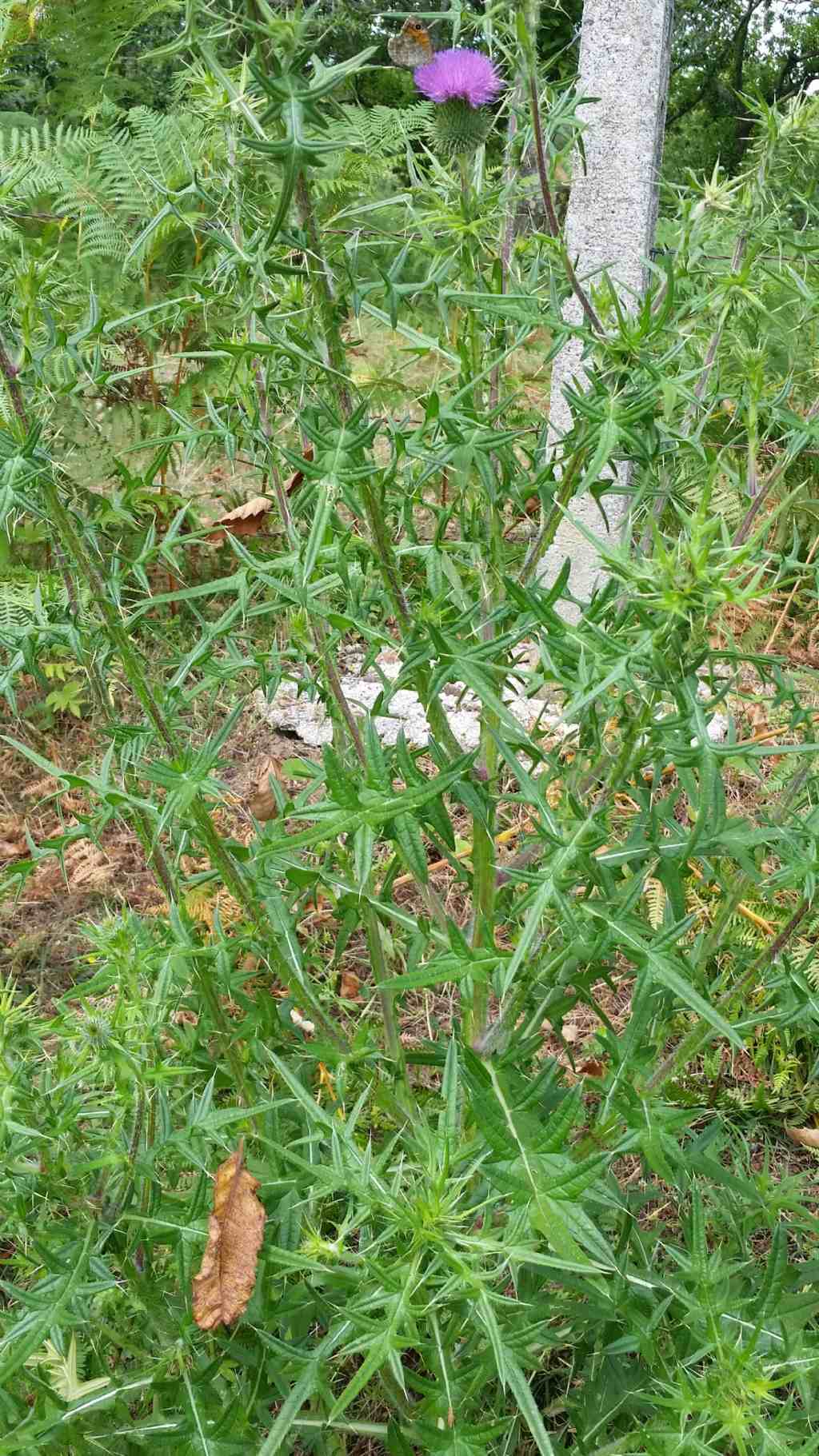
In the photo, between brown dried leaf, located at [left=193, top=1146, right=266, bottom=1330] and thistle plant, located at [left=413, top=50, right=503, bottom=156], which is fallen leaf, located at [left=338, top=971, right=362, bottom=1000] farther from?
thistle plant, located at [left=413, top=50, right=503, bottom=156]

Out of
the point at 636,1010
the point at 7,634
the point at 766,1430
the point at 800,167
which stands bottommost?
the point at 766,1430

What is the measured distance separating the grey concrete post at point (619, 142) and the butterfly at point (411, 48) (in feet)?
4.50

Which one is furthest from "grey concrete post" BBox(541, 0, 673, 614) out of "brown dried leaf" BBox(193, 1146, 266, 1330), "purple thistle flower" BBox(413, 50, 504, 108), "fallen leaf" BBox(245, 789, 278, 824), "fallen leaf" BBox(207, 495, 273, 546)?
"brown dried leaf" BBox(193, 1146, 266, 1330)

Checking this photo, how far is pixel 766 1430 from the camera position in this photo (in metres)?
1.04

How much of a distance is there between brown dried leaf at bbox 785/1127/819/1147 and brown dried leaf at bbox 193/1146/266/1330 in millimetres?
1165

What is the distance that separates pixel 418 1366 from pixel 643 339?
1.37 metres

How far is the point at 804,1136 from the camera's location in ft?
6.54

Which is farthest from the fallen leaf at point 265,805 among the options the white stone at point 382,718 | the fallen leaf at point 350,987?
the white stone at point 382,718

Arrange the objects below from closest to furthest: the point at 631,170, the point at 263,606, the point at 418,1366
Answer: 1. the point at 263,606
2. the point at 418,1366
3. the point at 631,170

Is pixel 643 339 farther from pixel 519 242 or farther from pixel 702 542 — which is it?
pixel 519 242

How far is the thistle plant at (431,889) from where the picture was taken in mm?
1045

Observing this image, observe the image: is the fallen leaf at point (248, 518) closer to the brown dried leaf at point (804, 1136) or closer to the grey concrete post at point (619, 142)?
the grey concrete post at point (619, 142)

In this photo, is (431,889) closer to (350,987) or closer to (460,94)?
(460,94)

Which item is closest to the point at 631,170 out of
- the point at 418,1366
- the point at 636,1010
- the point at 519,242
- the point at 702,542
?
the point at 519,242
